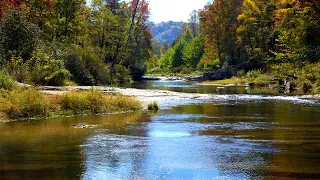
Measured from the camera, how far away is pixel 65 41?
37.0m

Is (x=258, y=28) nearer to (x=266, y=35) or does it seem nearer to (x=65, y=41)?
(x=266, y=35)

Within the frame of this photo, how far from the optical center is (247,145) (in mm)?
9898

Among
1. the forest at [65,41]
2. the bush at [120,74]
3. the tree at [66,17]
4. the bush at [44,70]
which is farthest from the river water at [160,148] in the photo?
the bush at [120,74]

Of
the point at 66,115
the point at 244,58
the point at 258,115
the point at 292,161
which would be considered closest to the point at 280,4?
the point at 244,58

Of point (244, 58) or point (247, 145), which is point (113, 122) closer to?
point (247, 145)

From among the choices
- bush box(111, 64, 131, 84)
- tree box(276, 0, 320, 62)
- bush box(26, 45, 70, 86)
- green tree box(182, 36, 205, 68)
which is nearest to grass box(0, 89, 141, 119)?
bush box(26, 45, 70, 86)

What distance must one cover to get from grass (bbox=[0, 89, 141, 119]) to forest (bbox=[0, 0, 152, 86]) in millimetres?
3633

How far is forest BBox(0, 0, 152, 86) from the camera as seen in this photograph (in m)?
23.9

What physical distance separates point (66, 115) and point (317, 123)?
32.0ft

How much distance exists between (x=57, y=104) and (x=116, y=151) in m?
7.60

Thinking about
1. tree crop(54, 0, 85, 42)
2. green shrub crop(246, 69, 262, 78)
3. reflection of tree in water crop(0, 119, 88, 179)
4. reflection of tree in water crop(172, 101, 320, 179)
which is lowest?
reflection of tree in water crop(172, 101, 320, 179)

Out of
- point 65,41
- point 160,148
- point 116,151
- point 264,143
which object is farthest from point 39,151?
point 65,41

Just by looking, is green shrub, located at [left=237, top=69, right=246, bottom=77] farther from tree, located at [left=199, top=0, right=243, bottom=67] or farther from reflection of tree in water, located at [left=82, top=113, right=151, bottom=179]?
reflection of tree in water, located at [left=82, top=113, right=151, bottom=179]

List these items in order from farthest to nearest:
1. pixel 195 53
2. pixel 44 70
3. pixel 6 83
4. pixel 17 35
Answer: pixel 195 53 < pixel 17 35 < pixel 44 70 < pixel 6 83
